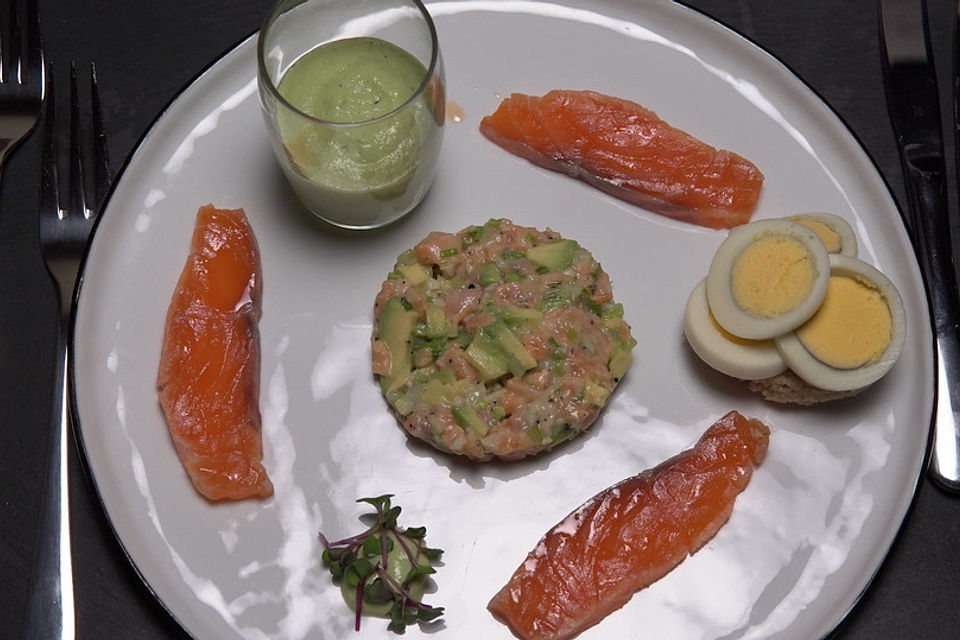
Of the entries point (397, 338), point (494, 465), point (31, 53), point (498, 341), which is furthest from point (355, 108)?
point (31, 53)

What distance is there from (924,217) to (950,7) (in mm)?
1020

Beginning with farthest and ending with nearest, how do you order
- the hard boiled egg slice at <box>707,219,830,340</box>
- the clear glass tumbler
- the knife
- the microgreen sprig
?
the knife → the clear glass tumbler → the hard boiled egg slice at <box>707,219,830,340</box> → the microgreen sprig

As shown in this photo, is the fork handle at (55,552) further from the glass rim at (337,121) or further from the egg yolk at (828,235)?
the egg yolk at (828,235)

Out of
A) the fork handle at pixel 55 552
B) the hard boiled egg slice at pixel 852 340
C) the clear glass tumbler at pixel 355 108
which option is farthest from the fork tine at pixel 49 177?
the hard boiled egg slice at pixel 852 340

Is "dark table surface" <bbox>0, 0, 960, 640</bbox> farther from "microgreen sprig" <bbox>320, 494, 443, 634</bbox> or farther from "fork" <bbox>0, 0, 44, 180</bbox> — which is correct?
"microgreen sprig" <bbox>320, 494, 443, 634</bbox>

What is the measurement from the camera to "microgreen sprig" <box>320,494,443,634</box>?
2.88 metres

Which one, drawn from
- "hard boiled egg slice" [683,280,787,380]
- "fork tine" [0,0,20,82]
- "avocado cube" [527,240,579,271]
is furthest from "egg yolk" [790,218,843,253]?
"fork tine" [0,0,20,82]

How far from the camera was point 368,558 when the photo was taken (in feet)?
9.73

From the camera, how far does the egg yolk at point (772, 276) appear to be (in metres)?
3.01

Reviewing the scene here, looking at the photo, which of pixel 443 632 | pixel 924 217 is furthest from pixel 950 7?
pixel 443 632

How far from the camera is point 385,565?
9.57 ft

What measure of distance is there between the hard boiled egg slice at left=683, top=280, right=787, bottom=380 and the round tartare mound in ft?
0.70

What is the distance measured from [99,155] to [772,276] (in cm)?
239

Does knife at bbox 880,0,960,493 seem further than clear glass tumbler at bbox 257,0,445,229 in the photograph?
Yes
